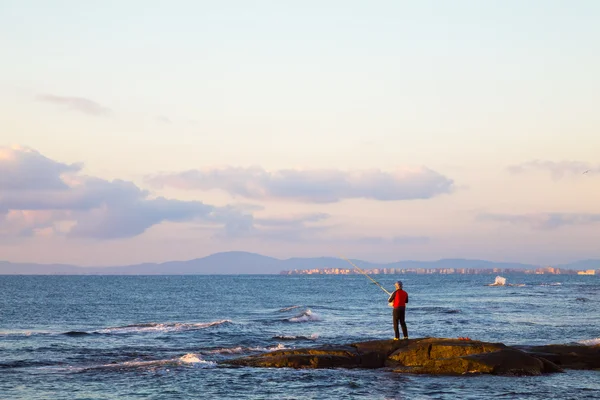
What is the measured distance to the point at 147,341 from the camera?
119ft

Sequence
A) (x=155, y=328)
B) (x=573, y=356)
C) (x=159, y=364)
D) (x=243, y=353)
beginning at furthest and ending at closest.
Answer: (x=155, y=328), (x=243, y=353), (x=159, y=364), (x=573, y=356)

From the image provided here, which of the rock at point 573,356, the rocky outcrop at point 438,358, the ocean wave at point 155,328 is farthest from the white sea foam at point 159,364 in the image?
the ocean wave at point 155,328

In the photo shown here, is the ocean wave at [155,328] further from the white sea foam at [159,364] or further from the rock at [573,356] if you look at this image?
the rock at [573,356]

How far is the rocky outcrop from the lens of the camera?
23469mm

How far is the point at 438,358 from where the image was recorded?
24344 millimetres

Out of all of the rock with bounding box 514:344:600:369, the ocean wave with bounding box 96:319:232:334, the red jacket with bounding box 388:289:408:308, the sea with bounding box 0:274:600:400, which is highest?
the red jacket with bounding box 388:289:408:308

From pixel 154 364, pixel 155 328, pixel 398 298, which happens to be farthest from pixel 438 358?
pixel 155 328

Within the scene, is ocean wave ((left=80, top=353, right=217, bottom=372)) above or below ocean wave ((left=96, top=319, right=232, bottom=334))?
above

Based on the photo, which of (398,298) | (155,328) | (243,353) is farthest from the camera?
(155,328)

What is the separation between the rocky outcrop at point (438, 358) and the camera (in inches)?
924

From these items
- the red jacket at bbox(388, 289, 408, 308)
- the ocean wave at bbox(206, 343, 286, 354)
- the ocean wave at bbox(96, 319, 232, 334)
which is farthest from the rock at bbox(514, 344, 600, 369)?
the ocean wave at bbox(96, 319, 232, 334)

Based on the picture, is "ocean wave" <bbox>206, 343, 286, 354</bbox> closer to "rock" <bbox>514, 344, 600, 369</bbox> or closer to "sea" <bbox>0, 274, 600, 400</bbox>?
"sea" <bbox>0, 274, 600, 400</bbox>

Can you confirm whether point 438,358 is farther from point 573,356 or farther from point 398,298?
point 573,356

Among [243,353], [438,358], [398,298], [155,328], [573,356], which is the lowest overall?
[155,328]
